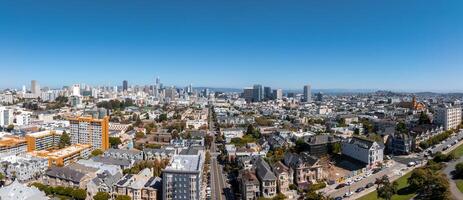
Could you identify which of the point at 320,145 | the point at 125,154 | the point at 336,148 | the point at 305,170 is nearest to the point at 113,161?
the point at 125,154

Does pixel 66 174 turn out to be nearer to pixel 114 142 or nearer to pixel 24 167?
pixel 24 167

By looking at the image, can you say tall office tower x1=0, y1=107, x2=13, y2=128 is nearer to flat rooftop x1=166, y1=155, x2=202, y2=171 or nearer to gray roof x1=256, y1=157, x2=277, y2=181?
flat rooftop x1=166, y1=155, x2=202, y2=171

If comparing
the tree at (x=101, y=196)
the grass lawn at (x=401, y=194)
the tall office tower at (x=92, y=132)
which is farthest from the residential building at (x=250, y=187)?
the tall office tower at (x=92, y=132)

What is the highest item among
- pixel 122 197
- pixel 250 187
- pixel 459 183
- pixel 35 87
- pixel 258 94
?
pixel 35 87

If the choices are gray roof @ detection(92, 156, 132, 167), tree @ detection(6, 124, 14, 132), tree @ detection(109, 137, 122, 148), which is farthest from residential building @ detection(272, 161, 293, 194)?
tree @ detection(6, 124, 14, 132)

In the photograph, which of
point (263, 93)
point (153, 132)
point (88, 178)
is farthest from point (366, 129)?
point (263, 93)

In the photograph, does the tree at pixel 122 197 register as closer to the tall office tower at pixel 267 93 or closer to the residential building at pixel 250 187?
the residential building at pixel 250 187
